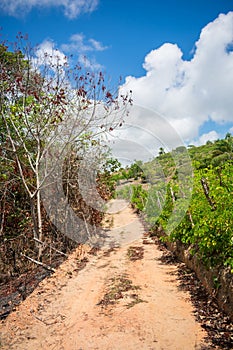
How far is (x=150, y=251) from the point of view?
981 centimetres

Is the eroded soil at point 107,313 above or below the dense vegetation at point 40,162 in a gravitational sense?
below

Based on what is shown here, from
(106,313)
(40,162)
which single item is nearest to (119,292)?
(106,313)

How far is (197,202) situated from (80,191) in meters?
5.61

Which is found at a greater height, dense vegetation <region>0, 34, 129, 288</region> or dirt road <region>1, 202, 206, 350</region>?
dense vegetation <region>0, 34, 129, 288</region>

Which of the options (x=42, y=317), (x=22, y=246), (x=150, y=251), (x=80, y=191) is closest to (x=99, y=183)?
(x=80, y=191)

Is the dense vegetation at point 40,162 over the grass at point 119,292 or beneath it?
over

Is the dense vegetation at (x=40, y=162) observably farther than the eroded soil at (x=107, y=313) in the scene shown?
Yes

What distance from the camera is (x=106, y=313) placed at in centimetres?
481

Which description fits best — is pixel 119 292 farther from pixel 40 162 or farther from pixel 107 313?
pixel 40 162

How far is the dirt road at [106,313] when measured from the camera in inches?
154

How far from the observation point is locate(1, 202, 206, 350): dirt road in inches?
154

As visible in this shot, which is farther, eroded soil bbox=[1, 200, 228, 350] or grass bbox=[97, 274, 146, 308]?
grass bbox=[97, 274, 146, 308]

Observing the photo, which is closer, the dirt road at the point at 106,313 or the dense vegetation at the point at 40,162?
the dirt road at the point at 106,313

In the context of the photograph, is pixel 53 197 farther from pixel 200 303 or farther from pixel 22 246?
pixel 200 303
